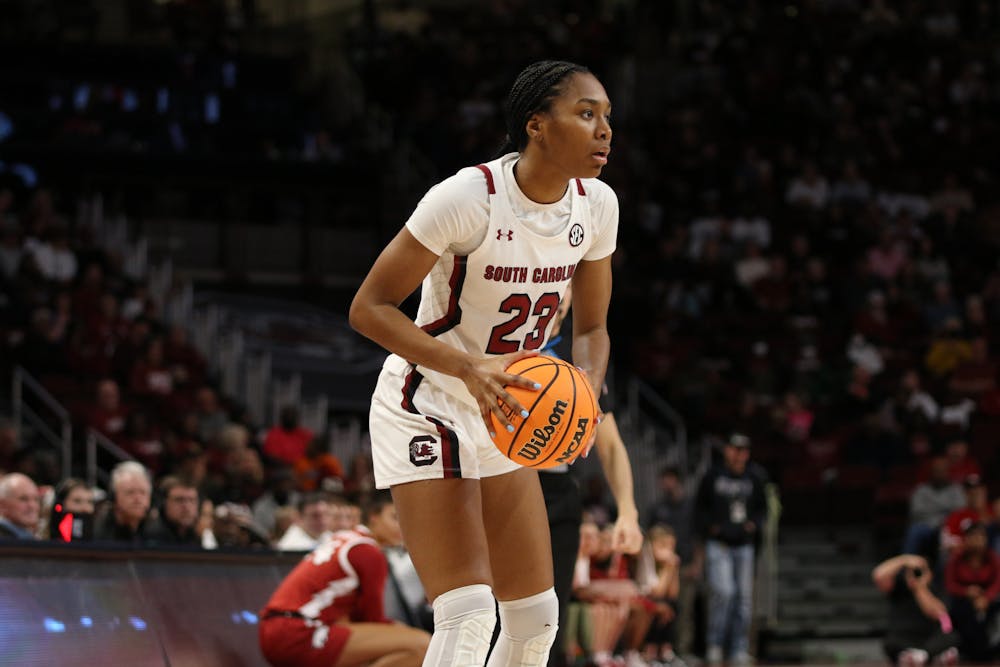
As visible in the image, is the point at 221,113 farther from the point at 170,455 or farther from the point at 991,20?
the point at 991,20

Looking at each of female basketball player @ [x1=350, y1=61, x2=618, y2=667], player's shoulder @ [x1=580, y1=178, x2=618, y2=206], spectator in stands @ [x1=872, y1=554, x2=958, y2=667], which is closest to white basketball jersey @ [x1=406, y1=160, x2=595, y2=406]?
female basketball player @ [x1=350, y1=61, x2=618, y2=667]

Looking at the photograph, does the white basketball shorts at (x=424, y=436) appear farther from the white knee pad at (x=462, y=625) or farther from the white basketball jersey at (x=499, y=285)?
the white knee pad at (x=462, y=625)

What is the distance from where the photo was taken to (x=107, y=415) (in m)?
13.4

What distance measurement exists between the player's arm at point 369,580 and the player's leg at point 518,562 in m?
2.59

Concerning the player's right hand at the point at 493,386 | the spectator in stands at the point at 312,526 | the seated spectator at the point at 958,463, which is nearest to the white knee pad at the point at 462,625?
the player's right hand at the point at 493,386

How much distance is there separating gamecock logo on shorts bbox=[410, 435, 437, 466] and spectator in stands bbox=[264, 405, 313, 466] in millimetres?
9500

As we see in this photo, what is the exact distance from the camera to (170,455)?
43.1 ft

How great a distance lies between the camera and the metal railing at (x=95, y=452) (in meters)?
12.8

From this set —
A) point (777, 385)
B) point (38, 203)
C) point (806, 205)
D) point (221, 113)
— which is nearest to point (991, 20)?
point (806, 205)

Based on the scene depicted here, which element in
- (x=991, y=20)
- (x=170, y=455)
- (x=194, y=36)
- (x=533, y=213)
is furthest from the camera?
(x=991, y=20)

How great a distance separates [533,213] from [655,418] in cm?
1310

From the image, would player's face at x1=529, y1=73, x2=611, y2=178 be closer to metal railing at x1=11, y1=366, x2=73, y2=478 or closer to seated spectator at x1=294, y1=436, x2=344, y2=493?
seated spectator at x1=294, y1=436, x2=344, y2=493

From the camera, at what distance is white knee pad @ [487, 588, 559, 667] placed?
4.54 metres

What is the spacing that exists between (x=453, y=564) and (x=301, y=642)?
115 inches
